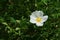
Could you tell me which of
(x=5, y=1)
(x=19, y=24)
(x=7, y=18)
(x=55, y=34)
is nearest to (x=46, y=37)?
(x=55, y=34)

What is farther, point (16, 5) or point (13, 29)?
point (16, 5)

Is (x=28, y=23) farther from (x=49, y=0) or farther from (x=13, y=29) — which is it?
(x=49, y=0)

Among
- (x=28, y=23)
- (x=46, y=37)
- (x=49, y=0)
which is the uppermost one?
(x=49, y=0)

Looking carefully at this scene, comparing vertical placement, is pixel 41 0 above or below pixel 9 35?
above
